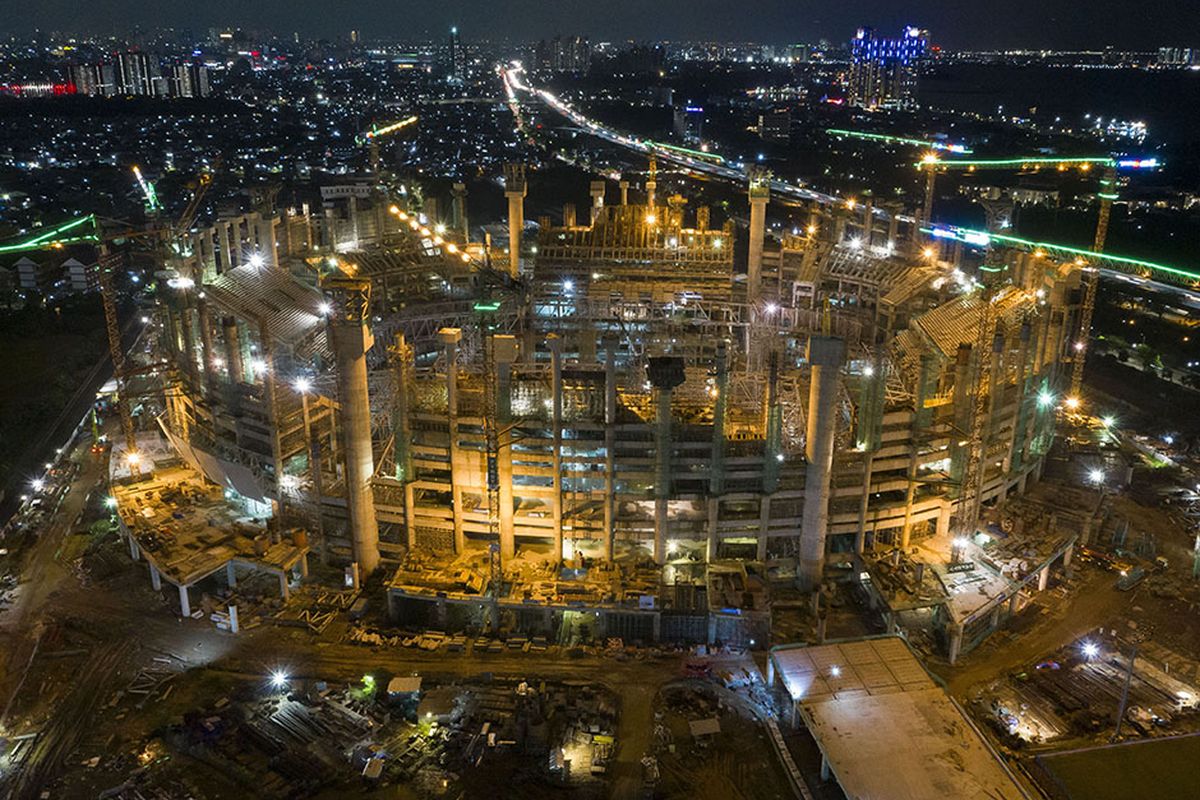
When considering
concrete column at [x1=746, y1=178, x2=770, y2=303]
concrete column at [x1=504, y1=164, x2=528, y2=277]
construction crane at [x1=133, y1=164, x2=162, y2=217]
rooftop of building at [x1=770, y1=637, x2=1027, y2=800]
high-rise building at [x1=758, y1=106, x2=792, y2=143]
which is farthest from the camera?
high-rise building at [x1=758, y1=106, x2=792, y2=143]

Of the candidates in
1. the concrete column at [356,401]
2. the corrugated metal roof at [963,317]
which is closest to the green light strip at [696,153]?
the corrugated metal roof at [963,317]

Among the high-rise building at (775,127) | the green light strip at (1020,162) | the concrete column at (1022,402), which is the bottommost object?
the concrete column at (1022,402)

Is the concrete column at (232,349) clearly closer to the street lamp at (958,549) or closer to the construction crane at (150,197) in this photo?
the street lamp at (958,549)

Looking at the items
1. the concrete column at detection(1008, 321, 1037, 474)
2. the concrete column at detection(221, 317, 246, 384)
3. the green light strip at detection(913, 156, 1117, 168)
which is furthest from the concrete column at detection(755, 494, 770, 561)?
the green light strip at detection(913, 156, 1117, 168)

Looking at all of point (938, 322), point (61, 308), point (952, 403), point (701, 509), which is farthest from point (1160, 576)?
point (61, 308)

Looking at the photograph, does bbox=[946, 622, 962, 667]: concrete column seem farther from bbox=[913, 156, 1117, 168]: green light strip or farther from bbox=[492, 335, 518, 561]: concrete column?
bbox=[913, 156, 1117, 168]: green light strip

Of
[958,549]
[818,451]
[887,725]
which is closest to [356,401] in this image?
[818,451]

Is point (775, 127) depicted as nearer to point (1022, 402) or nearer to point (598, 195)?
point (598, 195)
